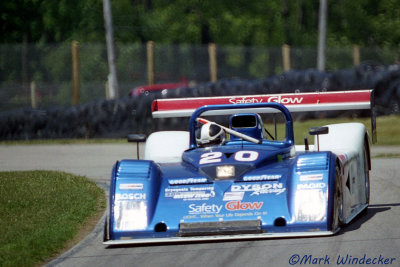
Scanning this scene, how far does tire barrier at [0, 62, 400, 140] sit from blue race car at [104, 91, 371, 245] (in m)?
12.4

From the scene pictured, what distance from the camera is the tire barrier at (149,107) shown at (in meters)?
22.4

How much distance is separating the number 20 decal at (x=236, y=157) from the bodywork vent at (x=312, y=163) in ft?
1.53

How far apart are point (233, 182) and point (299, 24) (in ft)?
115

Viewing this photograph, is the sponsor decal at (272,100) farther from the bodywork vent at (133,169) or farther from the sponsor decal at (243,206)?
the sponsor decal at (243,206)

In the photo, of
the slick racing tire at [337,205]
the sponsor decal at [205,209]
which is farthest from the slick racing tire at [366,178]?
the sponsor decal at [205,209]

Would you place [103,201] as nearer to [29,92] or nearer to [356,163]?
[356,163]

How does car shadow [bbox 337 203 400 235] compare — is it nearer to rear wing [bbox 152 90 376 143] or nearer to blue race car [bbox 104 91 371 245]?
blue race car [bbox 104 91 371 245]

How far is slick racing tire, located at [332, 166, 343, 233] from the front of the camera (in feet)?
28.8

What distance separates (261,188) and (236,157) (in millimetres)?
573

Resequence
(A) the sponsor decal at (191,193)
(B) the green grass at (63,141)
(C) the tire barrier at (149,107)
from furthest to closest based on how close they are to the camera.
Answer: (B) the green grass at (63,141)
(C) the tire barrier at (149,107)
(A) the sponsor decal at (191,193)

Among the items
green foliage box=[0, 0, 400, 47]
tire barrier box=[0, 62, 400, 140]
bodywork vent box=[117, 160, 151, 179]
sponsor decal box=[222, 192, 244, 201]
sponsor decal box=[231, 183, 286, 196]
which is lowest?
tire barrier box=[0, 62, 400, 140]

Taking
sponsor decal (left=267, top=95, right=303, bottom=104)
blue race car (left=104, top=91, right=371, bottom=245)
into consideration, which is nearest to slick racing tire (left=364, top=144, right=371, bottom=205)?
blue race car (left=104, top=91, right=371, bottom=245)

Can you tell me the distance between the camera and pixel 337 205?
9047 millimetres

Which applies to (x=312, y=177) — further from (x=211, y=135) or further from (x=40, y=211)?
(x=40, y=211)
